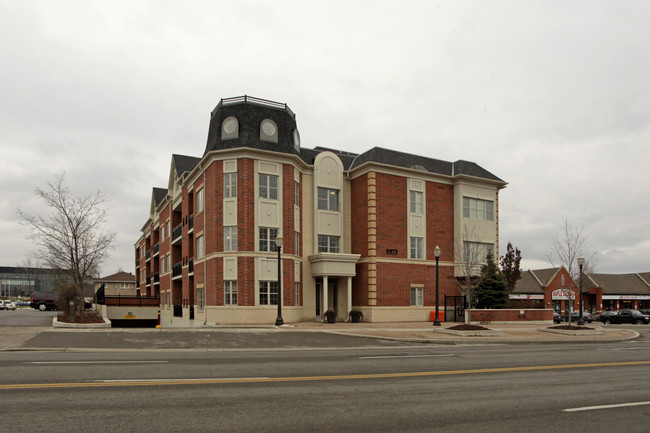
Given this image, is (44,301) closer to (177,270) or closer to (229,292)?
(177,270)

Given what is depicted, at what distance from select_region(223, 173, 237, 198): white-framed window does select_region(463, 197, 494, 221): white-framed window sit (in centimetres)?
1725

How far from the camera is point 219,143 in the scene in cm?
A: 3189

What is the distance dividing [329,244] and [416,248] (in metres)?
6.23

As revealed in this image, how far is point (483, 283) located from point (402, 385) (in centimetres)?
2651

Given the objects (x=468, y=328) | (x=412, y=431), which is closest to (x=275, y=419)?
(x=412, y=431)

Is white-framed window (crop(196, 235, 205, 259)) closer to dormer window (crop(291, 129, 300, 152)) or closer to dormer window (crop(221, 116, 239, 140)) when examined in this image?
dormer window (crop(221, 116, 239, 140))

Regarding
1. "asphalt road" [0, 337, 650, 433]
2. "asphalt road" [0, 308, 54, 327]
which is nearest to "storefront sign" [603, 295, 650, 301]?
"asphalt road" [0, 337, 650, 433]

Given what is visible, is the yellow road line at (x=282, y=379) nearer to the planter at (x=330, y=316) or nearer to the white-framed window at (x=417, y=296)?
the planter at (x=330, y=316)

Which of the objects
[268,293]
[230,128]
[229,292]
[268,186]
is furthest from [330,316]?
[230,128]

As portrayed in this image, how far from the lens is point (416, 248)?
35875 millimetres

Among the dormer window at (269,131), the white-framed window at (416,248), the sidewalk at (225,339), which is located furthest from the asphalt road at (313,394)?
the white-framed window at (416,248)

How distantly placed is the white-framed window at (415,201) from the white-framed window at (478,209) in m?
3.79

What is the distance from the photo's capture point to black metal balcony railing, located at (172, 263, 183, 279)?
41.9m

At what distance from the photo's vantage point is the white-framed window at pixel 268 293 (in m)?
30.6
